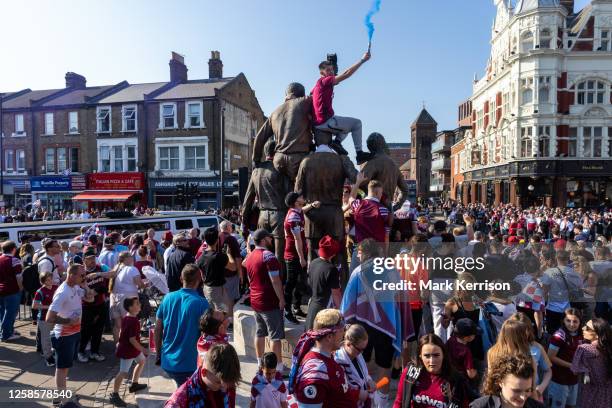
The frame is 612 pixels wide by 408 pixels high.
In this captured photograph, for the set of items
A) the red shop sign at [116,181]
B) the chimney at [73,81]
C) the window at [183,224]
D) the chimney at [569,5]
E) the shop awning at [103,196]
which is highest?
the chimney at [569,5]

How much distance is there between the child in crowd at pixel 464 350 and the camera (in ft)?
13.3

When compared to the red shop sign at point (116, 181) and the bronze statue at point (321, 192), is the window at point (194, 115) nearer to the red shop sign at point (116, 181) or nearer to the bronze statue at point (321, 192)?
the red shop sign at point (116, 181)

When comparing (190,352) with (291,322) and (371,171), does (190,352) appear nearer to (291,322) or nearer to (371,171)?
(291,322)

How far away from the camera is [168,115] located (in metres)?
34.1

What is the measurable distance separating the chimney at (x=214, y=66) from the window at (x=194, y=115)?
624 cm

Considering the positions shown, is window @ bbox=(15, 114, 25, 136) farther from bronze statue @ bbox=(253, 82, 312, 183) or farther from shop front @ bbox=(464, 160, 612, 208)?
shop front @ bbox=(464, 160, 612, 208)

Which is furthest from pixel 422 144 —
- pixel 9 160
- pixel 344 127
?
pixel 344 127

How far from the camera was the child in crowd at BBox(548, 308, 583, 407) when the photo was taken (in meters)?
4.89

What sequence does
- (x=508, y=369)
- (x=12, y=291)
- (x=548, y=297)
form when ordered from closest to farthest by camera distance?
(x=508, y=369) < (x=548, y=297) < (x=12, y=291)

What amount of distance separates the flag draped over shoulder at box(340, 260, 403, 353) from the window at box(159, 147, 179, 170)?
1260 inches

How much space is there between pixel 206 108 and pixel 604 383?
106 feet

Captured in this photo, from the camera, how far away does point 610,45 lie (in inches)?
1320

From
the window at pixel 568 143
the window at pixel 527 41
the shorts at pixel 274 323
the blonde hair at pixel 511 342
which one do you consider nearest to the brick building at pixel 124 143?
the window at pixel 527 41

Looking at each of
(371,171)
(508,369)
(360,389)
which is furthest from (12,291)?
(508,369)
